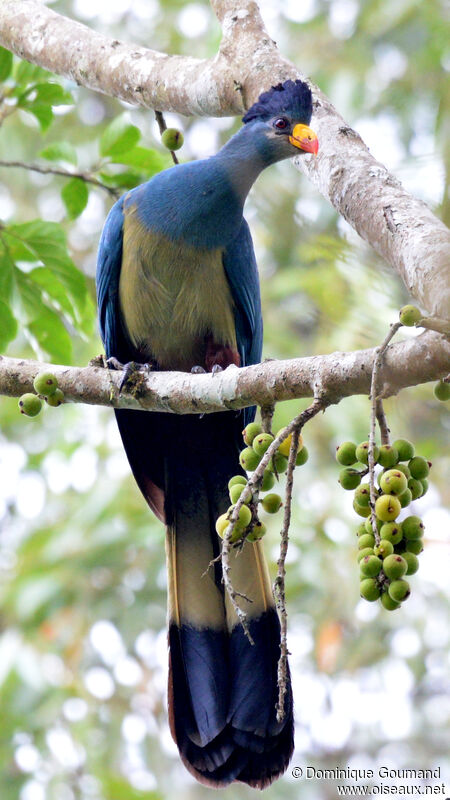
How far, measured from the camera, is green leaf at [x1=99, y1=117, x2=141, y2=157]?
3.27 meters

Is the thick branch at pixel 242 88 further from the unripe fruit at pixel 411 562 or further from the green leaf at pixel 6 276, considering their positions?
the green leaf at pixel 6 276

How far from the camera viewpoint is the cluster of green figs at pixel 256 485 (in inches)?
71.2

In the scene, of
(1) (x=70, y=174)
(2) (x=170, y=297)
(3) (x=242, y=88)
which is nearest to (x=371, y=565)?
(3) (x=242, y=88)

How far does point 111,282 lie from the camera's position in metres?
3.42

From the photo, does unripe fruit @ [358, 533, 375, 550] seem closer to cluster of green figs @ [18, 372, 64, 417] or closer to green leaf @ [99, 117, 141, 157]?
cluster of green figs @ [18, 372, 64, 417]

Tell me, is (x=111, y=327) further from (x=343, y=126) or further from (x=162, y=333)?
(x=343, y=126)

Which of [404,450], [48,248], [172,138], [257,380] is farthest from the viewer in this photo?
[48,248]

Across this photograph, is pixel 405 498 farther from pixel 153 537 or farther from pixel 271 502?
pixel 153 537

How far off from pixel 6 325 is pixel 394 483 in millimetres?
1758

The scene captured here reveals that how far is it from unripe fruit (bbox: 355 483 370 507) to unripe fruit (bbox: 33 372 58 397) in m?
0.98

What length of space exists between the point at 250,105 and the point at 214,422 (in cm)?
121

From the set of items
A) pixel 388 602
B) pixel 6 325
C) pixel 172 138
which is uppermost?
pixel 172 138

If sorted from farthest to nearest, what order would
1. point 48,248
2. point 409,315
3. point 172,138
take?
point 48,248, point 172,138, point 409,315

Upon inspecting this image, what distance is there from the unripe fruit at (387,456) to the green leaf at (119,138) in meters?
1.95
